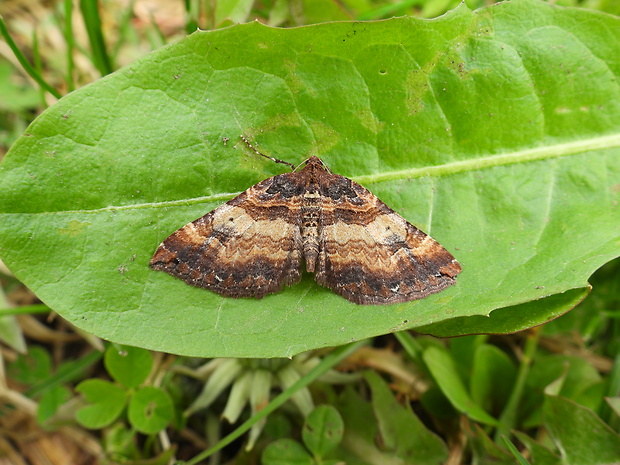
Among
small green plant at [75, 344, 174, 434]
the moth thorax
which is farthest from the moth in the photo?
small green plant at [75, 344, 174, 434]

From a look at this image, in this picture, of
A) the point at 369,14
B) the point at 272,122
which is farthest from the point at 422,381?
the point at 369,14

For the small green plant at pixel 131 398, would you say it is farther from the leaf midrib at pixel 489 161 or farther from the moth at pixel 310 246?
the leaf midrib at pixel 489 161

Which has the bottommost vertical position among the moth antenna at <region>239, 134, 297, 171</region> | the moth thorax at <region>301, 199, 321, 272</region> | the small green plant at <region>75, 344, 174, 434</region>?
the small green plant at <region>75, 344, 174, 434</region>

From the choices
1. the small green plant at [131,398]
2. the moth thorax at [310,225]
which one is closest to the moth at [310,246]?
the moth thorax at [310,225]

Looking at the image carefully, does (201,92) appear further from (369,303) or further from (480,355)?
(480,355)

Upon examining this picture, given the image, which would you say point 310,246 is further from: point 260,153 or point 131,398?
point 131,398

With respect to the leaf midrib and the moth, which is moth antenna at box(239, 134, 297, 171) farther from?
the leaf midrib
